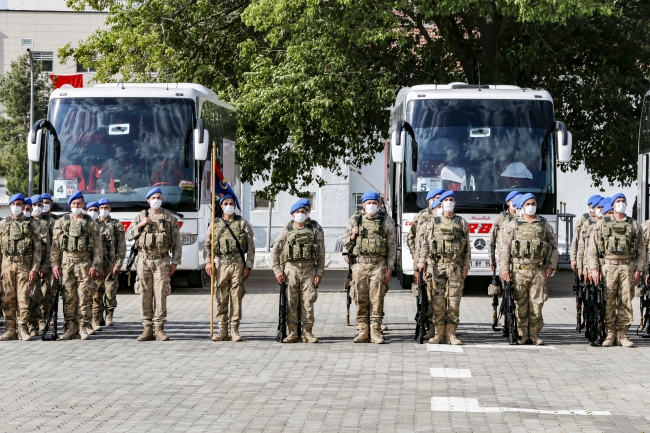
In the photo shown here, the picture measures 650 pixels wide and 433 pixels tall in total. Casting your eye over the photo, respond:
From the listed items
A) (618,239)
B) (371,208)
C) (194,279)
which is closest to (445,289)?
(371,208)

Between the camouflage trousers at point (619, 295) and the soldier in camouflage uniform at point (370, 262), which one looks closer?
the camouflage trousers at point (619, 295)

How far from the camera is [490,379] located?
458 inches

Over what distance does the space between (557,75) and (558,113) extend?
2.68 ft

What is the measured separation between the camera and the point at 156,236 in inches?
588

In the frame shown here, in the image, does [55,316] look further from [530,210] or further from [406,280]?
[406,280]

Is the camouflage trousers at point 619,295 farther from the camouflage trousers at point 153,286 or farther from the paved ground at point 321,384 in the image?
the camouflage trousers at point 153,286

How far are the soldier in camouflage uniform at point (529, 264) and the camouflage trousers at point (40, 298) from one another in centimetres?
540

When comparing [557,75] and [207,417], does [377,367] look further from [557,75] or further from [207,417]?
[557,75]

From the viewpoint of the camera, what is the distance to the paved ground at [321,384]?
924 centimetres

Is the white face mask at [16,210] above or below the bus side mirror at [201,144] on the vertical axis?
below

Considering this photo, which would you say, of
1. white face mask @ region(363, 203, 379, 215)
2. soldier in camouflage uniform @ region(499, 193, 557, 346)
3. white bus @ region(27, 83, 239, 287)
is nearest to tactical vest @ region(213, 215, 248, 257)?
white face mask @ region(363, 203, 379, 215)

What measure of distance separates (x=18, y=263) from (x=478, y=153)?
351 inches

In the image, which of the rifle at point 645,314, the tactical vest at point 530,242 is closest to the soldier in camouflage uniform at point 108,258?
the tactical vest at point 530,242

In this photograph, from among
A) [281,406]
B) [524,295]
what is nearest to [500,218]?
[524,295]
